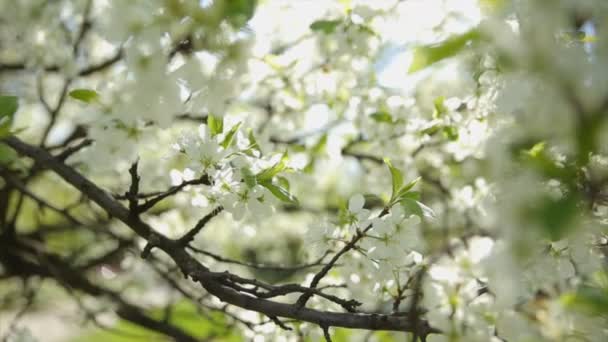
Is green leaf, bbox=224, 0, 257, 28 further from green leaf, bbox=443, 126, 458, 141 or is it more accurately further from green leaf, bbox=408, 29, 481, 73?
green leaf, bbox=443, 126, 458, 141

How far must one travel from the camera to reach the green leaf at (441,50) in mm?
587

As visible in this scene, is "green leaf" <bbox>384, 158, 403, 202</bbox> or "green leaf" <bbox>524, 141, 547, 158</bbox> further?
"green leaf" <bbox>384, 158, 403, 202</bbox>

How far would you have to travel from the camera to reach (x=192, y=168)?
1.08 metres

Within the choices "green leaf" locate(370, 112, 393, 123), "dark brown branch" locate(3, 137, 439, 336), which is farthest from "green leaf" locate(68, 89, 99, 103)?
"green leaf" locate(370, 112, 393, 123)

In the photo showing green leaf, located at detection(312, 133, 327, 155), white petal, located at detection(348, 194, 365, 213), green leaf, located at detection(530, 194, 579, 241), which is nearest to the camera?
green leaf, located at detection(530, 194, 579, 241)

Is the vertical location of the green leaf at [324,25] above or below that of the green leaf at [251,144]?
above

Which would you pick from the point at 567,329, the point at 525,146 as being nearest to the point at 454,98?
the point at 567,329

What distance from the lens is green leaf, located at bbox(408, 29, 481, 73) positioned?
59cm

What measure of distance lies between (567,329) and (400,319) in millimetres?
252

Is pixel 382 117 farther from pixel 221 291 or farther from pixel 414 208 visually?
pixel 221 291

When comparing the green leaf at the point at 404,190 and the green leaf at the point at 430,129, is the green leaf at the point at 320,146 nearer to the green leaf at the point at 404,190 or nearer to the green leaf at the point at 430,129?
the green leaf at the point at 430,129

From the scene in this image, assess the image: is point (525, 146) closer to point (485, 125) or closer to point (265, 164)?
point (265, 164)

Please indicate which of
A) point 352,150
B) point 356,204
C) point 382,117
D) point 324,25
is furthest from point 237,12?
point 352,150

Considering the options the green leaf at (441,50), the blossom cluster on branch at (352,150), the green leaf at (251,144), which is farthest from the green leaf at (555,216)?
the green leaf at (251,144)
